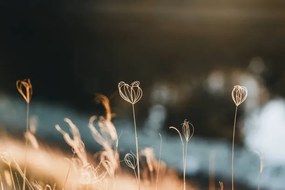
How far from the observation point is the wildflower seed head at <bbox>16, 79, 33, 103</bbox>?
169 cm

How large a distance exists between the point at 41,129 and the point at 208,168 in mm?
1022

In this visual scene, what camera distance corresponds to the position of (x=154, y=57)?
3709mm

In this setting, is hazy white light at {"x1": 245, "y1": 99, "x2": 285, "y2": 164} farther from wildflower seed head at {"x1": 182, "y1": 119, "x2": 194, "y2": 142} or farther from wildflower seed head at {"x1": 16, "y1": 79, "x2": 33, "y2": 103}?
wildflower seed head at {"x1": 16, "y1": 79, "x2": 33, "y2": 103}

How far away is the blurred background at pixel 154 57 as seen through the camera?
11.6ft

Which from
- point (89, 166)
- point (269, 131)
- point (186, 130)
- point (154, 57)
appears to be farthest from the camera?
point (154, 57)

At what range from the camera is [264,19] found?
3.64 metres

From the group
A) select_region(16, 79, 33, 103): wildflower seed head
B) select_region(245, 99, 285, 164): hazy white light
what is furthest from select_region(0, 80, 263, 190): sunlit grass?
select_region(245, 99, 285, 164): hazy white light

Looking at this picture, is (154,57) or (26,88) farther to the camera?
(154,57)

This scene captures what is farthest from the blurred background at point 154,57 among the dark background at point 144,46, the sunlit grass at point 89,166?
the sunlit grass at point 89,166

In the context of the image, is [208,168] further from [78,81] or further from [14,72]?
[14,72]

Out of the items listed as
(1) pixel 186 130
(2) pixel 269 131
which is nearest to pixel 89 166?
(1) pixel 186 130

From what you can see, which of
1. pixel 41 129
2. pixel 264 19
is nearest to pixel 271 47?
pixel 264 19

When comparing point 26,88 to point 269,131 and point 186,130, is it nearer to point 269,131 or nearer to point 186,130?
point 186,130

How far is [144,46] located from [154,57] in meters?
0.10
